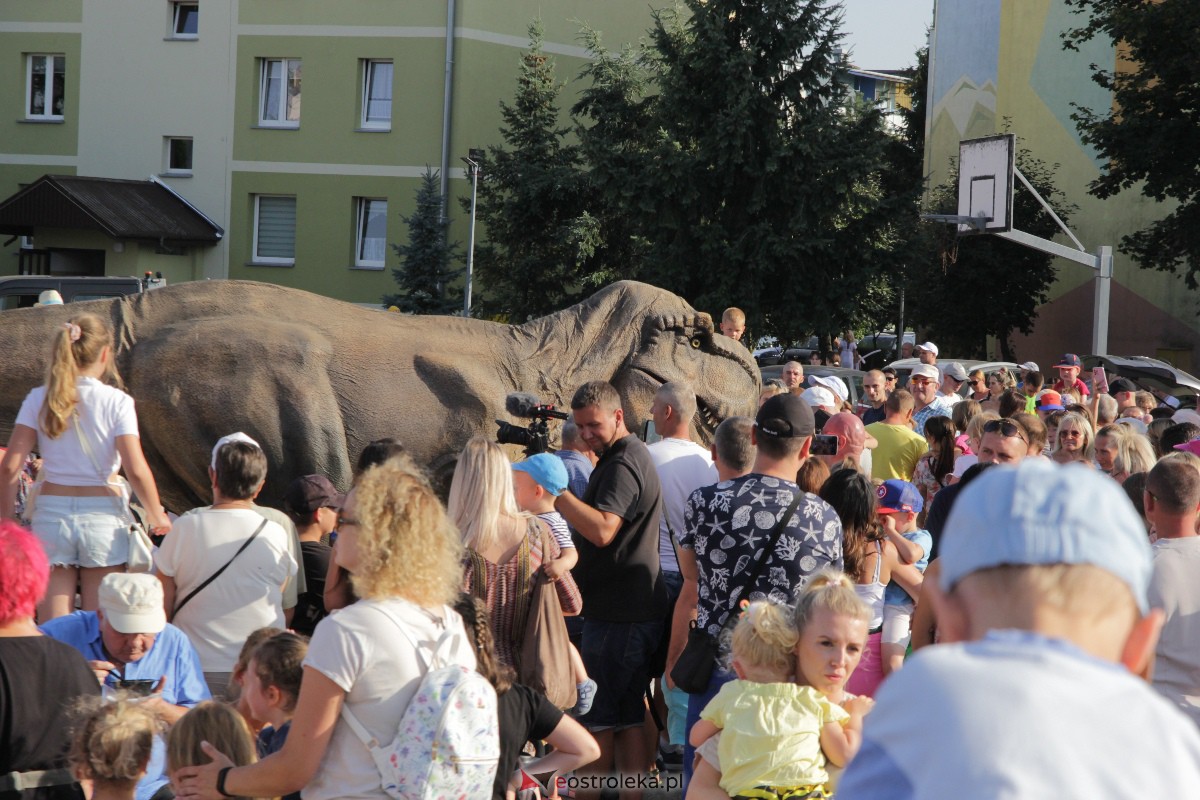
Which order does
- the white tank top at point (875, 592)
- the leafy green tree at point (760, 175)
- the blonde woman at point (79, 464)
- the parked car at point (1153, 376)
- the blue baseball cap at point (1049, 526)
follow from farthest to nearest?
1. the leafy green tree at point (760, 175)
2. the parked car at point (1153, 376)
3. the blonde woman at point (79, 464)
4. the white tank top at point (875, 592)
5. the blue baseball cap at point (1049, 526)

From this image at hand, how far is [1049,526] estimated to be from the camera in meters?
1.59

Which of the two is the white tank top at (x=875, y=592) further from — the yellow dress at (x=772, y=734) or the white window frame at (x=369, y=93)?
the white window frame at (x=369, y=93)

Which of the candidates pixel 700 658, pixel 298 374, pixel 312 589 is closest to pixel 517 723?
pixel 700 658

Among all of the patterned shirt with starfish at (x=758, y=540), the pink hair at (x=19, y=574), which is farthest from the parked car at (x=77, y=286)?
the pink hair at (x=19, y=574)

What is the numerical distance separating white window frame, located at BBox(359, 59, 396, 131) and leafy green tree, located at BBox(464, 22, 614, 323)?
3207 millimetres

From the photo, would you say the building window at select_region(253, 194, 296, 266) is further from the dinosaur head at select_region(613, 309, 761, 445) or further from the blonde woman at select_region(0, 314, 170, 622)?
the blonde woman at select_region(0, 314, 170, 622)

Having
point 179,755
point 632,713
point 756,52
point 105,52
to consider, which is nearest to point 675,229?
point 756,52

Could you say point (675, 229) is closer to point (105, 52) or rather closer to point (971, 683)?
point (105, 52)

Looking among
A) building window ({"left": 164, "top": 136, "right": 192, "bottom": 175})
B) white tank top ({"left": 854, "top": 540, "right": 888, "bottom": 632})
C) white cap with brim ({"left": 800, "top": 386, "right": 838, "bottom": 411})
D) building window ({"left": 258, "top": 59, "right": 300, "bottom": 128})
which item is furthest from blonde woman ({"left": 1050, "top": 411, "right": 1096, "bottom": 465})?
building window ({"left": 164, "top": 136, "right": 192, "bottom": 175})

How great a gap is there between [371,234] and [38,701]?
30883mm

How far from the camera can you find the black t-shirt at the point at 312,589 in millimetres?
5660

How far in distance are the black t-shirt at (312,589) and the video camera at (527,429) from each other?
3.27 feet

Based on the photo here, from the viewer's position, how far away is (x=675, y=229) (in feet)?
87.3

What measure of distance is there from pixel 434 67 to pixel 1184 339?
19108 mm
